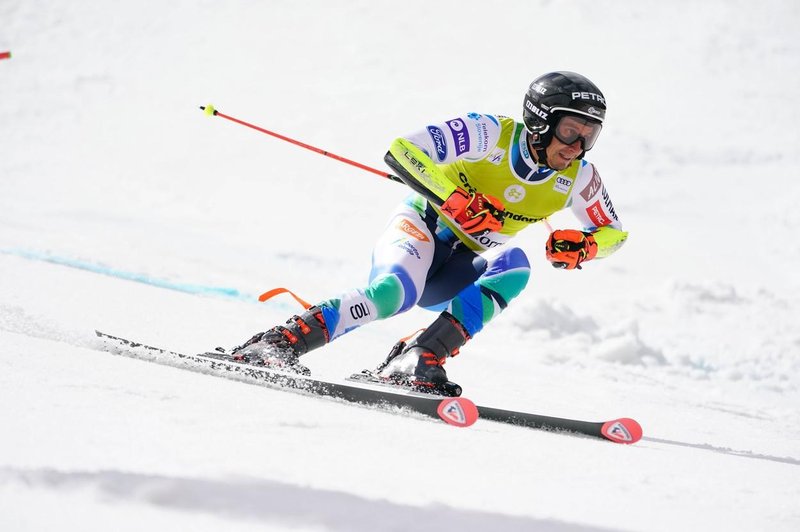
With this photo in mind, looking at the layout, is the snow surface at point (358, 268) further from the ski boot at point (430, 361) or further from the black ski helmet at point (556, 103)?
the black ski helmet at point (556, 103)

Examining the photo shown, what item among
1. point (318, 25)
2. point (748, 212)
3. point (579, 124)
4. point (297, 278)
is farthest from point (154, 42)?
point (579, 124)

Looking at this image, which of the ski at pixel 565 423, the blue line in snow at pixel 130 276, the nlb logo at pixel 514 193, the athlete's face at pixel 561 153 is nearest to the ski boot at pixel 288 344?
the ski at pixel 565 423

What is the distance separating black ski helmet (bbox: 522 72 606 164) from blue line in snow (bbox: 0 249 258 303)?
12.9 ft

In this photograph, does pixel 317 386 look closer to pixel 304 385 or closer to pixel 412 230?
pixel 304 385

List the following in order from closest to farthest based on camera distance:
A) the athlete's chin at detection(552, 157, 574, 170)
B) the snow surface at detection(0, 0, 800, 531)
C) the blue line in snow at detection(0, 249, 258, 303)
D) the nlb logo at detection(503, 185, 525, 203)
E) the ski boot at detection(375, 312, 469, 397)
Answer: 1. the snow surface at detection(0, 0, 800, 531)
2. the ski boot at detection(375, 312, 469, 397)
3. the athlete's chin at detection(552, 157, 574, 170)
4. the nlb logo at detection(503, 185, 525, 203)
5. the blue line in snow at detection(0, 249, 258, 303)

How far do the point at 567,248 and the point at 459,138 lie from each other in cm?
76

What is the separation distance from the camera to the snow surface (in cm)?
204

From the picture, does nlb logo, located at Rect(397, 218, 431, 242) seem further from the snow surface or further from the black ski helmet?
the snow surface

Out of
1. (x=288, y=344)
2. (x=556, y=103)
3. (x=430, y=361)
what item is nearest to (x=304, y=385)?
(x=288, y=344)

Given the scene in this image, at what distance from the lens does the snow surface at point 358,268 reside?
2.04 m

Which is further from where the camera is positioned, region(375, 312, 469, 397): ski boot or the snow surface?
region(375, 312, 469, 397): ski boot

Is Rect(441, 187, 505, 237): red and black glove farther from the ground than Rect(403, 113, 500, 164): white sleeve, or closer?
closer

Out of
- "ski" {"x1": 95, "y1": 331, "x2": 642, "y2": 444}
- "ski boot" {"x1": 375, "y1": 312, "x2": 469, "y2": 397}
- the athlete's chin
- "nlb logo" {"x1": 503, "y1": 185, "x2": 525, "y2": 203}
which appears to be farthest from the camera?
"nlb logo" {"x1": 503, "y1": 185, "x2": 525, "y2": 203}

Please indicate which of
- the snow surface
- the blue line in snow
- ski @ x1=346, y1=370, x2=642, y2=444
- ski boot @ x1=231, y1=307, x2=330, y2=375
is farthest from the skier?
the blue line in snow
